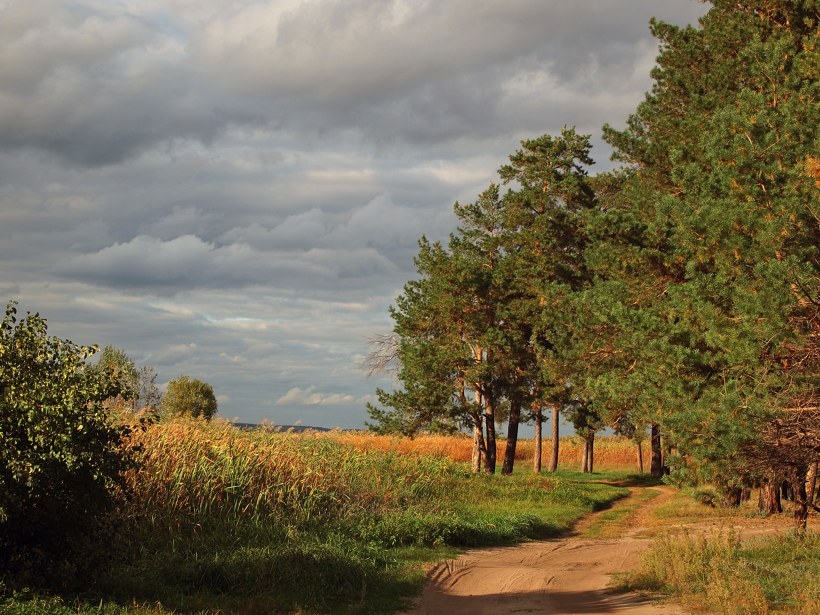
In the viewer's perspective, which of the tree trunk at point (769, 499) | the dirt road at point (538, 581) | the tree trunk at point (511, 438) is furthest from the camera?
the tree trunk at point (511, 438)

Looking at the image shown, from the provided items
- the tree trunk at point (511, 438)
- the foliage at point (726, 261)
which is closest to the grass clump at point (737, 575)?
the foliage at point (726, 261)

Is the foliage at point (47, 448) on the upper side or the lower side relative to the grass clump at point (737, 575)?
upper

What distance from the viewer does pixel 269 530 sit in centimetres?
1594

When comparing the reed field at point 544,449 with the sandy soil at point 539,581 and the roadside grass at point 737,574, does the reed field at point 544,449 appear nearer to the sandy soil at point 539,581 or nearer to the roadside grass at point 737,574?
the sandy soil at point 539,581

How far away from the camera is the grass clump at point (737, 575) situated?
11789 mm

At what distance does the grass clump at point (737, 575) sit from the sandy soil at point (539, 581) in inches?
27.2

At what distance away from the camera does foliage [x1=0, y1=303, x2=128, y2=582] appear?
33.4ft

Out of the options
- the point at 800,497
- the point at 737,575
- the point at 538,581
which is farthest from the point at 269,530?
the point at 800,497

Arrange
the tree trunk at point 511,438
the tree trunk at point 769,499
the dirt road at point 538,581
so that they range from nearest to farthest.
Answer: the dirt road at point 538,581 → the tree trunk at point 769,499 → the tree trunk at point 511,438

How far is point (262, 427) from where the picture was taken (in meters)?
22.6

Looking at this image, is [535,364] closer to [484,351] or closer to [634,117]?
[484,351]

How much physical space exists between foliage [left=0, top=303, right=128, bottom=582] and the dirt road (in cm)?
512

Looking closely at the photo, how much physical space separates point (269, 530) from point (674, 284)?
14.5 m

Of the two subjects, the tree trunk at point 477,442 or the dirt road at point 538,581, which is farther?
the tree trunk at point 477,442
